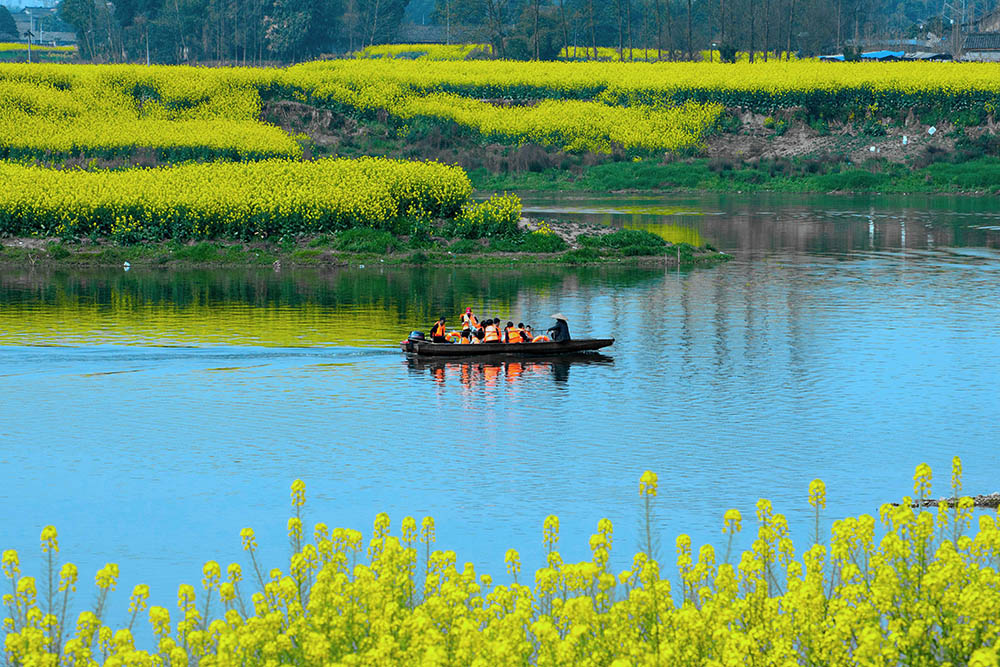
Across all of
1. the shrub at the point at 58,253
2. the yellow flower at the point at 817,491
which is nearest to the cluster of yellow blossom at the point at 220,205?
the shrub at the point at 58,253

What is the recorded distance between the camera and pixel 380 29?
573ft

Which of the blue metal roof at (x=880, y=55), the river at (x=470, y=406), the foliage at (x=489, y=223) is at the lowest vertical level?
the river at (x=470, y=406)

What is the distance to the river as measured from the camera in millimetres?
21984

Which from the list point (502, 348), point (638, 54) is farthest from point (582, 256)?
point (638, 54)

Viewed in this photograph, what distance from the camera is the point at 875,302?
4425 centimetres

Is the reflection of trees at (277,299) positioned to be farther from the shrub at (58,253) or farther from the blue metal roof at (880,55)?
the blue metal roof at (880,55)

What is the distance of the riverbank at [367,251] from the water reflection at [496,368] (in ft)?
63.0

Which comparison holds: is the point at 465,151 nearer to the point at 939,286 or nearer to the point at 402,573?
the point at 939,286

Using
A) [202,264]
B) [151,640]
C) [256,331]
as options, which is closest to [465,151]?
[202,264]

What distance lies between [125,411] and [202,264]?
2560cm

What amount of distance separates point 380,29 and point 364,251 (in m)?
124

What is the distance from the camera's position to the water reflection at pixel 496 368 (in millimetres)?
32969

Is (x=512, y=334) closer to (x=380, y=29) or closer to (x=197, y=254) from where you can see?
(x=197, y=254)

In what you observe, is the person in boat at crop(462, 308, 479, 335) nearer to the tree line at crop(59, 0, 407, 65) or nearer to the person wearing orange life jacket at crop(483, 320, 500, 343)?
the person wearing orange life jacket at crop(483, 320, 500, 343)
